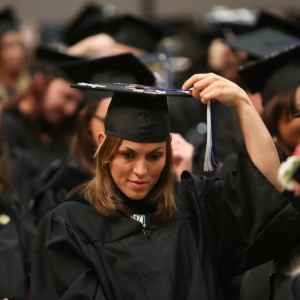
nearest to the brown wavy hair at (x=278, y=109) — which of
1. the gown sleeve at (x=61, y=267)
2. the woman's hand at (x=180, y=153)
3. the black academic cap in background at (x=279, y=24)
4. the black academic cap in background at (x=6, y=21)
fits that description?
the woman's hand at (x=180, y=153)

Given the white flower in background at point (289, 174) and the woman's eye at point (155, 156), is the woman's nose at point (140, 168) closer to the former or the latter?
the woman's eye at point (155, 156)

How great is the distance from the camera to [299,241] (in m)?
2.47

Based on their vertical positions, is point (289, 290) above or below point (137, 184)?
below

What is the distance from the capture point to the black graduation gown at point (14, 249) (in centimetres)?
291

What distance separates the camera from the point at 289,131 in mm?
3031

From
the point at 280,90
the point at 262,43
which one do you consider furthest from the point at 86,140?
the point at 262,43

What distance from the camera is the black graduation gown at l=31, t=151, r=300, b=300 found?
2.39 meters

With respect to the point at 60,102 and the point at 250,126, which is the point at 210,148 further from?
the point at 60,102

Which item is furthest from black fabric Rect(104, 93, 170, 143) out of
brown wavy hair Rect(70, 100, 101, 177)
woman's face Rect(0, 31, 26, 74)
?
woman's face Rect(0, 31, 26, 74)

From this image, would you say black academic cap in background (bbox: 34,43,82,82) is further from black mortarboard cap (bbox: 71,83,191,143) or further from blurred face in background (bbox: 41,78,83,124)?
black mortarboard cap (bbox: 71,83,191,143)

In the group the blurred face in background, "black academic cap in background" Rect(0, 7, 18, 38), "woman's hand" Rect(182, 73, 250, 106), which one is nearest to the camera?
"woman's hand" Rect(182, 73, 250, 106)

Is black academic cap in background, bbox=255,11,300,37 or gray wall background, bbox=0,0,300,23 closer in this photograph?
black academic cap in background, bbox=255,11,300,37

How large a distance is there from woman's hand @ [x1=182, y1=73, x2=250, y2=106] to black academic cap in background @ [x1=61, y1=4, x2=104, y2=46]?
3507 mm

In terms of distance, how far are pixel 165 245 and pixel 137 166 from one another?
35 cm
